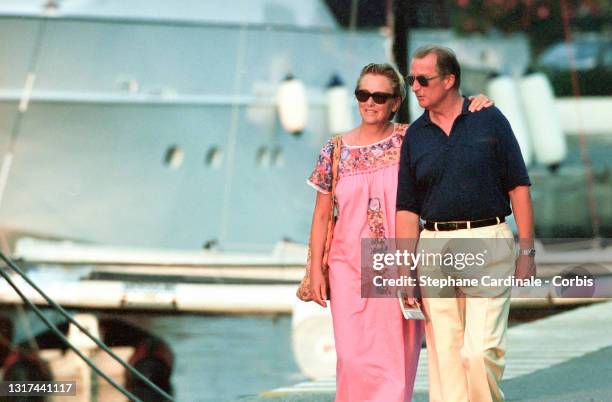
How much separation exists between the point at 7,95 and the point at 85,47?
22.6 inches

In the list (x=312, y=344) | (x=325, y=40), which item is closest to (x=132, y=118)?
(x=325, y=40)

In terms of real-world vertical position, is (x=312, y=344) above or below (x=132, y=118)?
below

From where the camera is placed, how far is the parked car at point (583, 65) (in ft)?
33.7

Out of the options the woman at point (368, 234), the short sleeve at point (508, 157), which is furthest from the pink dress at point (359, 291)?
the short sleeve at point (508, 157)

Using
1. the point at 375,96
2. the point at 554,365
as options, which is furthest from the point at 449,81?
the point at 554,365

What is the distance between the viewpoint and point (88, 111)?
1068 centimetres

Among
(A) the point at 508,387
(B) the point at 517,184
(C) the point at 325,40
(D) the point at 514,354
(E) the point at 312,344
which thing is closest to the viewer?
(B) the point at 517,184

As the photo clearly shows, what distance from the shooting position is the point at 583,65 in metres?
10.4

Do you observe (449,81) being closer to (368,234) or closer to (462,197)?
(462,197)

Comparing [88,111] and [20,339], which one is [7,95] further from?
[20,339]

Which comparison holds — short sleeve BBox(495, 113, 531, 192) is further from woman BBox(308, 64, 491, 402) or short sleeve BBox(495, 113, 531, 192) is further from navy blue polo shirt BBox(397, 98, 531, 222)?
woman BBox(308, 64, 491, 402)

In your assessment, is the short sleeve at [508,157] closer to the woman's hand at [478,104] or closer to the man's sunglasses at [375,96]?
the woman's hand at [478,104]

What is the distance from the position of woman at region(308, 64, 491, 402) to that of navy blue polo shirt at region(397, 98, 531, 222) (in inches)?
8.4

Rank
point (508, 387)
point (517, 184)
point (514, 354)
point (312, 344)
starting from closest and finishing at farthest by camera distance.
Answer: point (517, 184) < point (508, 387) < point (514, 354) < point (312, 344)
